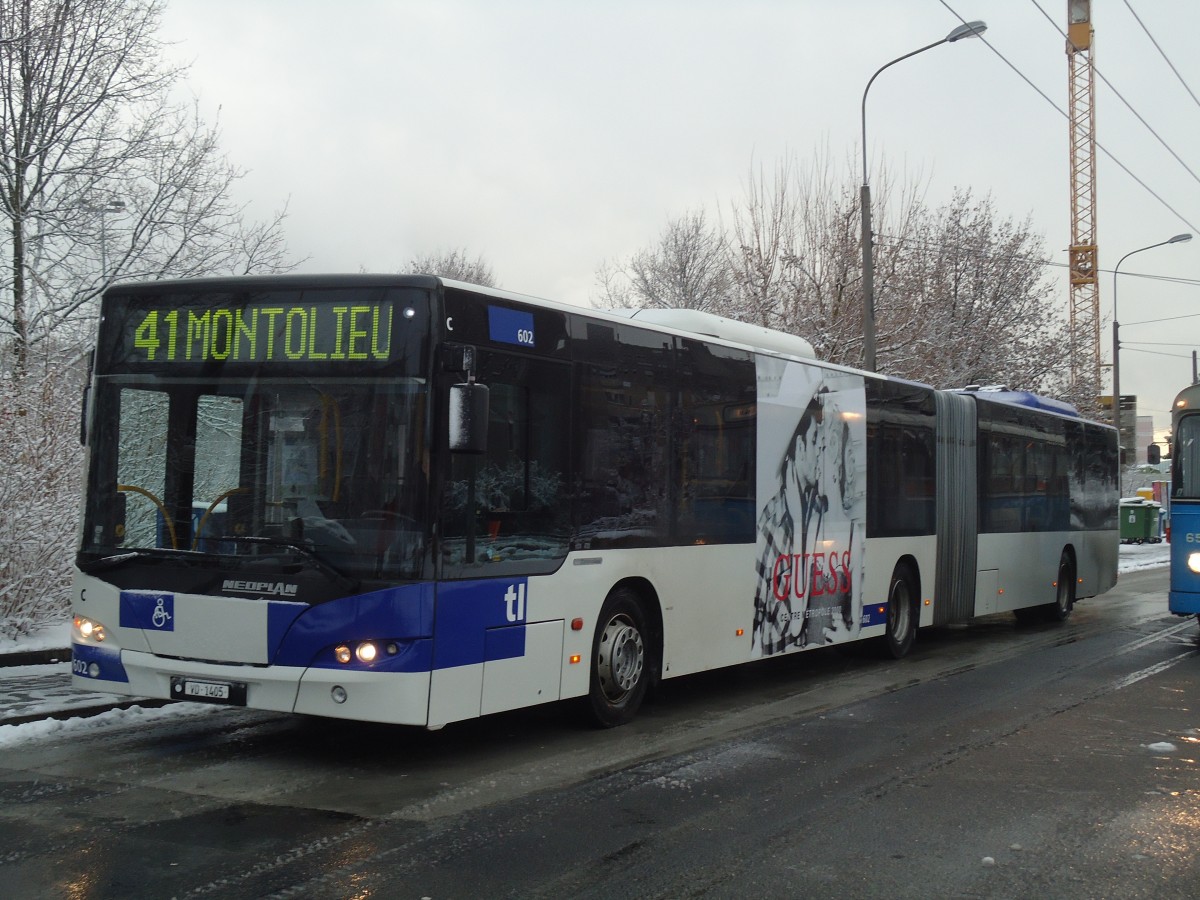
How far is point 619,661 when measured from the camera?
340 inches

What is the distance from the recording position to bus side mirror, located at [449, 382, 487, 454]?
6859 millimetres

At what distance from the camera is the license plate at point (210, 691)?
7051 millimetres

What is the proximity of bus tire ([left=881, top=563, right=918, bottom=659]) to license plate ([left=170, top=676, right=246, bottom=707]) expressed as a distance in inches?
305

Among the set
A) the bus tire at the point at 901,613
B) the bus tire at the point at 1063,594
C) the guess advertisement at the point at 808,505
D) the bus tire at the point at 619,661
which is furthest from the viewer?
the bus tire at the point at 1063,594

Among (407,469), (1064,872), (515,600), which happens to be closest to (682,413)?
(515,600)

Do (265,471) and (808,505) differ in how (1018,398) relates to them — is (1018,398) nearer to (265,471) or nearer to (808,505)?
(808,505)

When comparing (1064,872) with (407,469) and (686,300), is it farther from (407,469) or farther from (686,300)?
(686,300)

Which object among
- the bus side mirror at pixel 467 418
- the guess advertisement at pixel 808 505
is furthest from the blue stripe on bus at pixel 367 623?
the guess advertisement at pixel 808 505

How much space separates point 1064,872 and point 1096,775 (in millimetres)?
2219

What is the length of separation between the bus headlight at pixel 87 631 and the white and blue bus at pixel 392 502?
1.1 inches

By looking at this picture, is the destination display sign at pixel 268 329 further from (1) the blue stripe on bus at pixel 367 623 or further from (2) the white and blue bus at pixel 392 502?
(1) the blue stripe on bus at pixel 367 623

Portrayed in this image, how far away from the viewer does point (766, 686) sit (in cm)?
1114

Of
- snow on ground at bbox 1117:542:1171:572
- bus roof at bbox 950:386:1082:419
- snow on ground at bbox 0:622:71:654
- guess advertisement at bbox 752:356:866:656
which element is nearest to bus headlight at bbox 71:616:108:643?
snow on ground at bbox 0:622:71:654

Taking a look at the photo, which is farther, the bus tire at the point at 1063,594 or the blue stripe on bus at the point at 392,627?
the bus tire at the point at 1063,594
